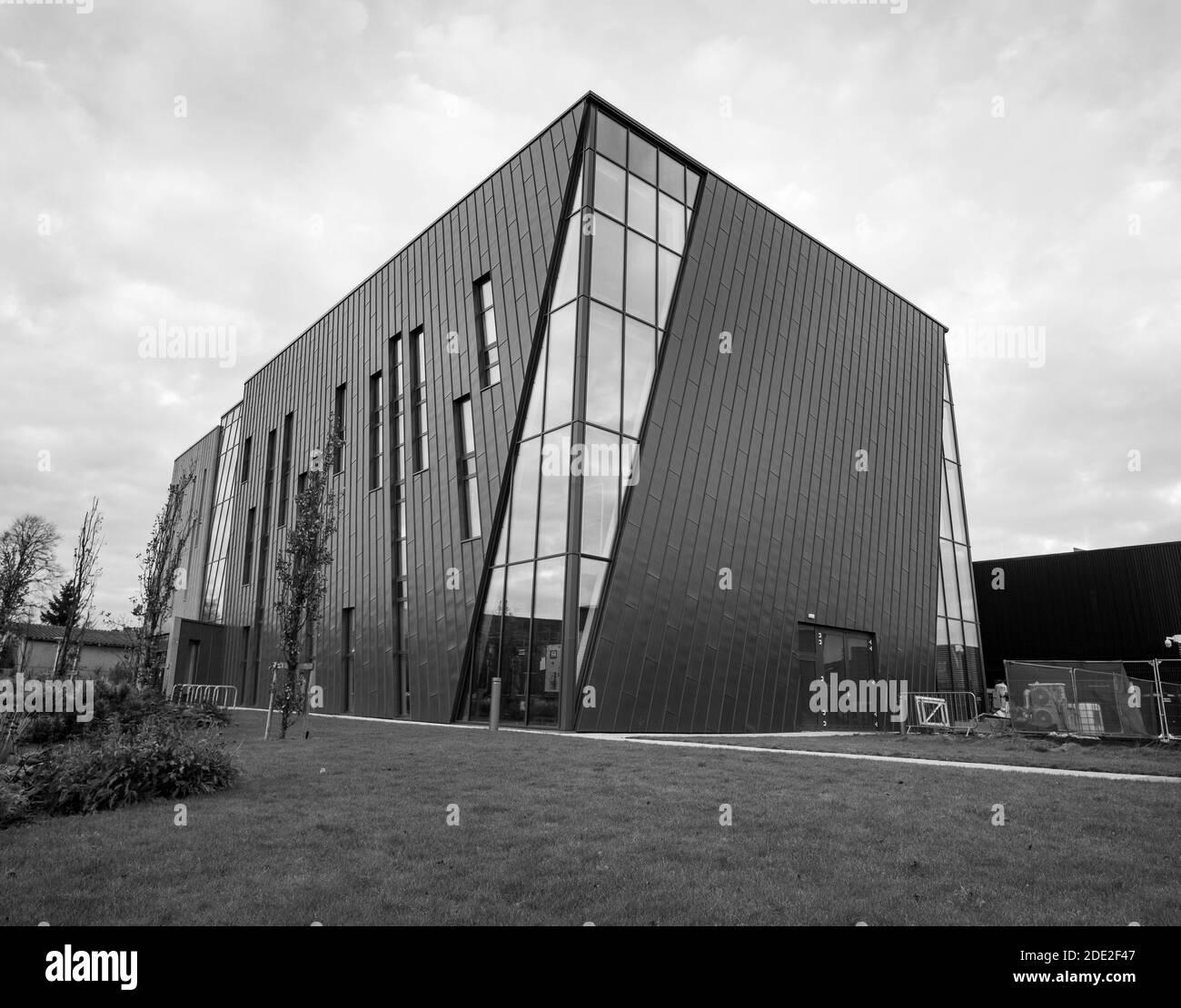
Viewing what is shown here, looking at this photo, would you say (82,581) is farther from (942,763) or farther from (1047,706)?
(1047,706)

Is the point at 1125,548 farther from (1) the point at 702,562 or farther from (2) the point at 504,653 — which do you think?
(2) the point at 504,653

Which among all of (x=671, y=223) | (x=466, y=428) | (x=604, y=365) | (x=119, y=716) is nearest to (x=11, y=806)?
(x=119, y=716)

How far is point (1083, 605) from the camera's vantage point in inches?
1393

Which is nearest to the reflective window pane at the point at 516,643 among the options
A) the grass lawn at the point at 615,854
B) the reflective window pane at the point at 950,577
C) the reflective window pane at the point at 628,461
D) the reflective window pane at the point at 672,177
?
the reflective window pane at the point at 628,461

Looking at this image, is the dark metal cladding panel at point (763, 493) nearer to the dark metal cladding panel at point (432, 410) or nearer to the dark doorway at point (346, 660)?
the dark metal cladding panel at point (432, 410)

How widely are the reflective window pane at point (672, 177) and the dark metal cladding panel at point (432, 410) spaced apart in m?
3.01

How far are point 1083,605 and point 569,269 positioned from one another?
30.7 meters

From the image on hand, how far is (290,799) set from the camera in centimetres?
829

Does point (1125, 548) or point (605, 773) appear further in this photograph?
point (1125, 548)

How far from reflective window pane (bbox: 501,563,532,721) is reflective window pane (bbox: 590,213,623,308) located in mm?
7239

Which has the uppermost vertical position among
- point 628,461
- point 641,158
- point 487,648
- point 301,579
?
point 641,158

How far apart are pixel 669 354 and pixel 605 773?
41.9 feet
